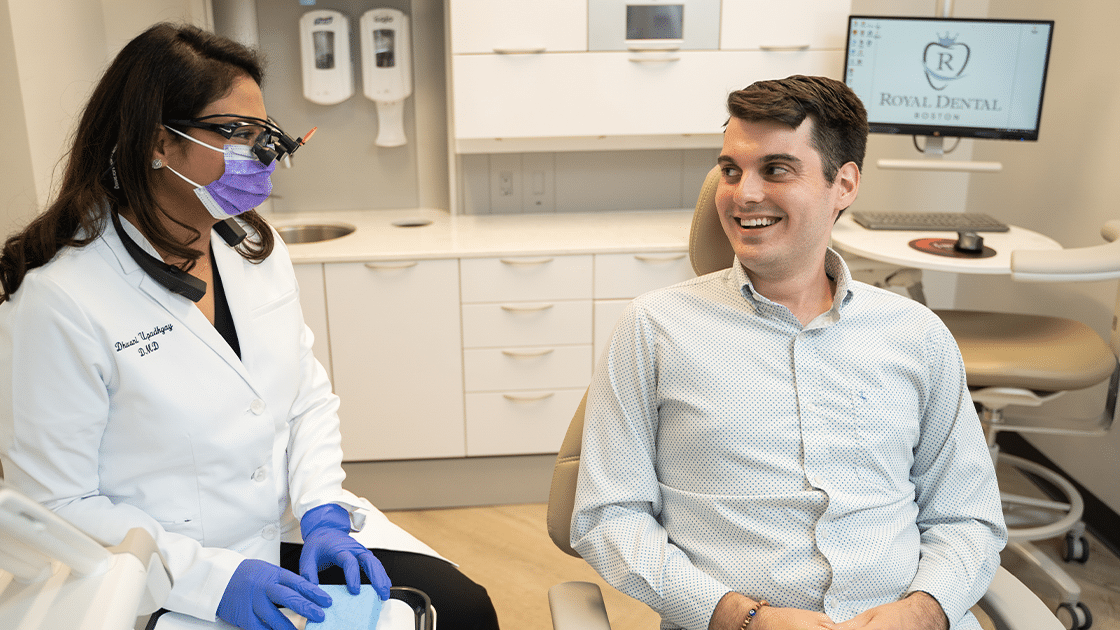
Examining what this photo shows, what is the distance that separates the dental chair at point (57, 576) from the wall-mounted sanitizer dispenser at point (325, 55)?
2477 millimetres

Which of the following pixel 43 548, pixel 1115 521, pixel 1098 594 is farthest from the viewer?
pixel 1115 521

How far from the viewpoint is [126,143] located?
1236 mm

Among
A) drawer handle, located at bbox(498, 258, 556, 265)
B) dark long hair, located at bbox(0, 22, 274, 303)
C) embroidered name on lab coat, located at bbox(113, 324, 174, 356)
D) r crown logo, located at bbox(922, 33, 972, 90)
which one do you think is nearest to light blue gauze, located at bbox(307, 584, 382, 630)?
embroidered name on lab coat, located at bbox(113, 324, 174, 356)

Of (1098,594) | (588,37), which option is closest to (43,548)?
(588,37)

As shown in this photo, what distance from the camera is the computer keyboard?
8.61ft

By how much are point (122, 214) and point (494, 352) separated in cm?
153

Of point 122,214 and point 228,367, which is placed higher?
point 122,214

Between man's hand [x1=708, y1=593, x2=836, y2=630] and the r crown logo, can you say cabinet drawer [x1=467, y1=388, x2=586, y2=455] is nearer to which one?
the r crown logo

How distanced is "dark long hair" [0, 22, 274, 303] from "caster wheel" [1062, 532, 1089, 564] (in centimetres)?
241

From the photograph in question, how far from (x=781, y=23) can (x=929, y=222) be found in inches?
30.3

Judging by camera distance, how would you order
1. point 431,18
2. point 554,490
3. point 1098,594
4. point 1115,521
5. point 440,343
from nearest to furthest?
point 554,490, point 1098,594, point 1115,521, point 440,343, point 431,18

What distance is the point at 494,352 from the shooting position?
2.74m

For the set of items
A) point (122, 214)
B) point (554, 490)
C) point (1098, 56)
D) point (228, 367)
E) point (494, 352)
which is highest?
point (1098, 56)

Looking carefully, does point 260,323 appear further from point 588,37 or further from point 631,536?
point 588,37
